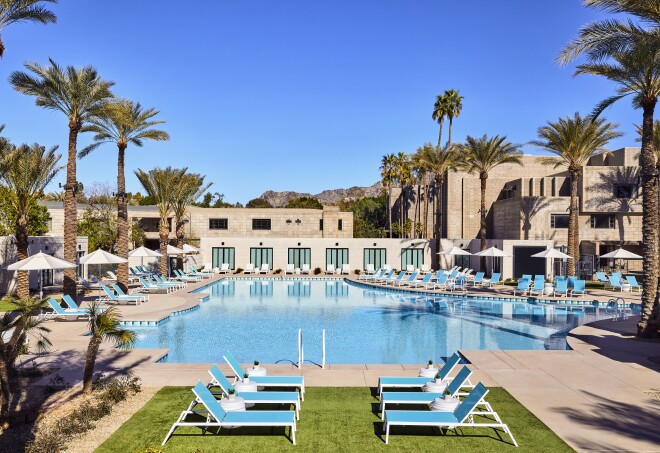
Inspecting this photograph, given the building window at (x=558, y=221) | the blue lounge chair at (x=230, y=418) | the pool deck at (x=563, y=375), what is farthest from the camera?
the building window at (x=558, y=221)

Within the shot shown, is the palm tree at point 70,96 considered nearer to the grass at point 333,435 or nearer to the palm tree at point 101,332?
the palm tree at point 101,332

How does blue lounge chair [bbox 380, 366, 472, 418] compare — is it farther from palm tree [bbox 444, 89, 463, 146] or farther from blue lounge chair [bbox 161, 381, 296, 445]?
palm tree [bbox 444, 89, 463, 146]

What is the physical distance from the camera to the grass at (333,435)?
6.77 metres

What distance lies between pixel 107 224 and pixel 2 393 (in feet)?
105

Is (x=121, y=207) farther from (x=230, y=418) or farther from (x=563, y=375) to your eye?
(x=563, y=375)

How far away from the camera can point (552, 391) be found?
30.0 feet

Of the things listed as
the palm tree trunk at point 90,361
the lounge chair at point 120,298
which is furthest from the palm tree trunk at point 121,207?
the palm tree trunk at point 90,361

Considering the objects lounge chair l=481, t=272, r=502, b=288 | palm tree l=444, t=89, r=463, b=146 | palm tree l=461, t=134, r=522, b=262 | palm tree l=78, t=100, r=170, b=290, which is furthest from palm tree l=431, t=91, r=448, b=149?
palm tree l=78, t=100, r=170, b=290

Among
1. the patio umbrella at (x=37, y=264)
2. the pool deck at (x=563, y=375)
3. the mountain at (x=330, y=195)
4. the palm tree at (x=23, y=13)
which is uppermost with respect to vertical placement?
the mountain at (x=330, y=195)

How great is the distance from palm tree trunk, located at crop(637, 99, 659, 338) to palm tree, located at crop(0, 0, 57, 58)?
16374 mm

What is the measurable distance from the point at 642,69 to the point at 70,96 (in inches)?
762

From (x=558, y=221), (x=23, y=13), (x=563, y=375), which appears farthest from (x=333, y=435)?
(x=558, y=221)

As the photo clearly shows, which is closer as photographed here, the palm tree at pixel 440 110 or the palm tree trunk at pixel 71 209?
the palm tree trunk at pixel 71 209

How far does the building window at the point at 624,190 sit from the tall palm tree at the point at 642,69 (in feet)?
67.0
